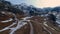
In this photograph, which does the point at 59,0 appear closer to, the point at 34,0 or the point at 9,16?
the point at 34,0

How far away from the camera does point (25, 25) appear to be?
13.1 feet

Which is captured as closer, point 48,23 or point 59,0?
point 48,23

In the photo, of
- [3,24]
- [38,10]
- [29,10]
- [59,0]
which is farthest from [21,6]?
[59,0]

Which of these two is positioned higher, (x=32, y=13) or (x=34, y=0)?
(x=34, y=0)

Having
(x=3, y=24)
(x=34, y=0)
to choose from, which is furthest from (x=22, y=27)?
(x=34, y=0)

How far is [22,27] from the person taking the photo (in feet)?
12.8

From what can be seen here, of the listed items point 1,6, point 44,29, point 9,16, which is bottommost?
point 44,29

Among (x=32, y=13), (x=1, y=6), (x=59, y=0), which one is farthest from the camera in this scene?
(x=59, y=0)

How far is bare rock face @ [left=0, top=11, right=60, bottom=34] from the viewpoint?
366 centimetres

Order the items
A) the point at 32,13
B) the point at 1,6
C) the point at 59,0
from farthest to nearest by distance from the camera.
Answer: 1. the point at 59,0
2. the point at 32,13
3. the point at 1,6

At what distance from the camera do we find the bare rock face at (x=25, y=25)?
3.66m

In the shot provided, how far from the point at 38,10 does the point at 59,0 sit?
82 cm

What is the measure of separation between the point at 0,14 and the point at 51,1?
1.69 metres

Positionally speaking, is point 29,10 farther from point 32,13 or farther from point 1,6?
point 1,6
